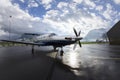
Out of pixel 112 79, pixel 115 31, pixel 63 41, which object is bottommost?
pixel 112 79

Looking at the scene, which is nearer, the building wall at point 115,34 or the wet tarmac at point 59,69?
the wet tarmac at point 59,69

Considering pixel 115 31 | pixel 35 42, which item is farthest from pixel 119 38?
pixel 35 42

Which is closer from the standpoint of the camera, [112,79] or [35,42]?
[112,79]

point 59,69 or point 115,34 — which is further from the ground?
point 115,34

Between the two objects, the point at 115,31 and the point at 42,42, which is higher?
the point at 115,31

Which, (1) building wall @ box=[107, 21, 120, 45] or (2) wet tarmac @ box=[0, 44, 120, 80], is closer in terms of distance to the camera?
(2) wet tarmac @ box=[0, 44, 120, 80]

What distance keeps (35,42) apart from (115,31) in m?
66.2

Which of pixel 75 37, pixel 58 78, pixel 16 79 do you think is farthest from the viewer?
pixel 75 37

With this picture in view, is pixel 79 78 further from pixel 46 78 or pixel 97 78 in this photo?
pixel 46 78

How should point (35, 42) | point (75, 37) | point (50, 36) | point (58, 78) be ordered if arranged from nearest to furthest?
point (58, 78)
point (75, 37)
point (50, 36)
point (35, 42)

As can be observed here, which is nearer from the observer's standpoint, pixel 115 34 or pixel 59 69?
pixel 59 69

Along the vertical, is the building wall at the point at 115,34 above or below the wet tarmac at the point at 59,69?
above

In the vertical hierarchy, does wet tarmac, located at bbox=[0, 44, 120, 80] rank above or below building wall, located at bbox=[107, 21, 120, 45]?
below

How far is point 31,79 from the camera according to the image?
7609mm
